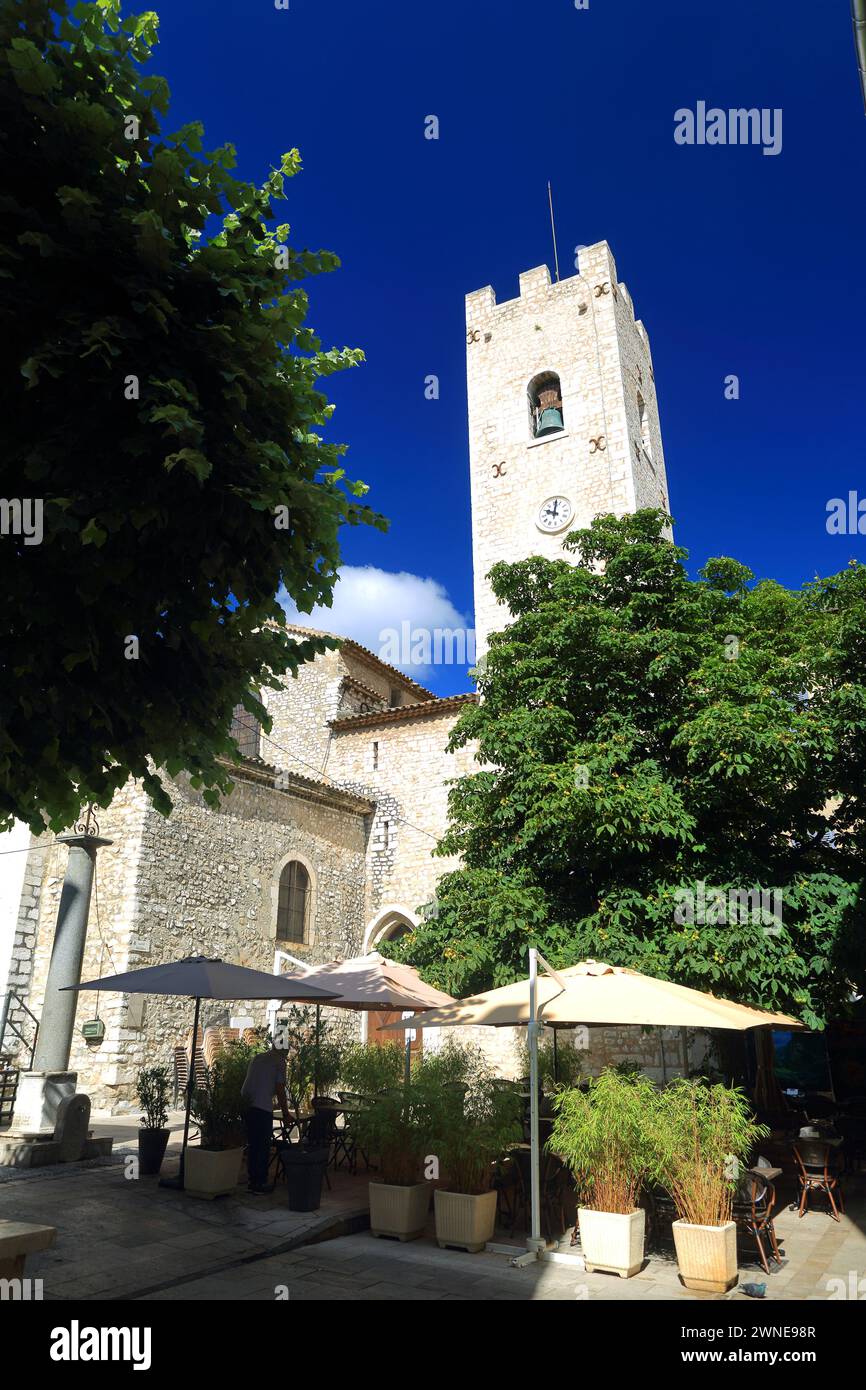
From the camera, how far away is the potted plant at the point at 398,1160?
284 inches

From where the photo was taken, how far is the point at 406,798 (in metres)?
21.7

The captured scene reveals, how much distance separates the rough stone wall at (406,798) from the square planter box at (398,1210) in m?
13.2

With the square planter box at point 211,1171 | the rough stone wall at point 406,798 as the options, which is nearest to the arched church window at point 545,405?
the rough stone wall at point 406,798

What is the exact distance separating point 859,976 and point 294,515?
871cm

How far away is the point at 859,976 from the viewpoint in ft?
32.1

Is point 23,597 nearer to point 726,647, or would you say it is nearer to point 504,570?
point 726,647

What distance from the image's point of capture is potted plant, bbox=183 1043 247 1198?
8173 millimetres

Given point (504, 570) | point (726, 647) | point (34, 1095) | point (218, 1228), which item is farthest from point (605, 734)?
point (34, 1095)

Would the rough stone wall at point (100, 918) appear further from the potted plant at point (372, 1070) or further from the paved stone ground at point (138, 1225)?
the paved stone ground at point (138, 1225)

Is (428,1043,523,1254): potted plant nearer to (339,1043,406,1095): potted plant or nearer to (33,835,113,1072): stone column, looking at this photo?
(339,1043,406,1095): potted plant

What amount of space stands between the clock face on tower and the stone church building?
0.03 metres

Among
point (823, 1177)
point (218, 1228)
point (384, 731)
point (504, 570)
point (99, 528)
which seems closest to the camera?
point (99, 528)

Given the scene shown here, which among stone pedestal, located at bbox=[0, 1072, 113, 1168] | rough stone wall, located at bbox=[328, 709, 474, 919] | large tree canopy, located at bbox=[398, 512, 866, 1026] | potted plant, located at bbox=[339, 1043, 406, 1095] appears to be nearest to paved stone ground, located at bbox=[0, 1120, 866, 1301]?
stone pedestal, located at bbox=[0, 1072, 113, 1168]
